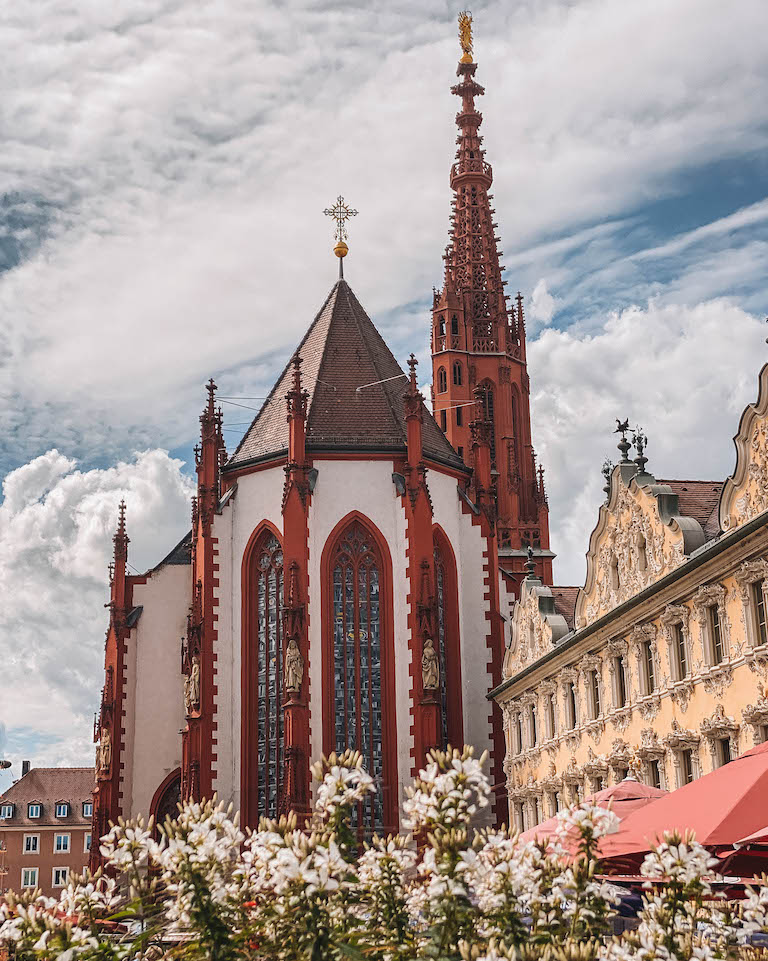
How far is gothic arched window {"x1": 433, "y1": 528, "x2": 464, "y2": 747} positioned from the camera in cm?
3925

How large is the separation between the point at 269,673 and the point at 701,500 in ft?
55.6

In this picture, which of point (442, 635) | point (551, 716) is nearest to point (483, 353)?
point (442, 635)

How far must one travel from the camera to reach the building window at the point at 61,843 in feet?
255

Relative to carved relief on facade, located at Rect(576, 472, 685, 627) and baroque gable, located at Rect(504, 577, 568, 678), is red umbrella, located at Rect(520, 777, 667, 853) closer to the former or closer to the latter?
carved relief on facade, located at Rect(576, 472, 685, 627)

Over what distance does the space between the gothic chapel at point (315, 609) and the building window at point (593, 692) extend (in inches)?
334

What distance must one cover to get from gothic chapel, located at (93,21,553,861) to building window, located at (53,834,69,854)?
37.0m

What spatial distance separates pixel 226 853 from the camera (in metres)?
7.80

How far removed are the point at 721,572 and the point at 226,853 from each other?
16.7 metres

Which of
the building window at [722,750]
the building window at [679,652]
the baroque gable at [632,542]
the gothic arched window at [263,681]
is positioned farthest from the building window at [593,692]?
the gothic arched window at [263,681]

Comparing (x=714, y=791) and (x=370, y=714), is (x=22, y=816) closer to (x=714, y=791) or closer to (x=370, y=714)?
(x=370, y=714)

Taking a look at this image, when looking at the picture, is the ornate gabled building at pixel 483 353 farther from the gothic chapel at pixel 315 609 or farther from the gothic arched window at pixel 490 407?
the gothic chapel at pixel 315 609

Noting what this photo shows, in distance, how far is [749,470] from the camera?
72.7 ft

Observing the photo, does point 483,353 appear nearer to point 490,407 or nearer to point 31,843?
point 490,407

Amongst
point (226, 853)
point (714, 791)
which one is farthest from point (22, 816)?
point (226, 853)
